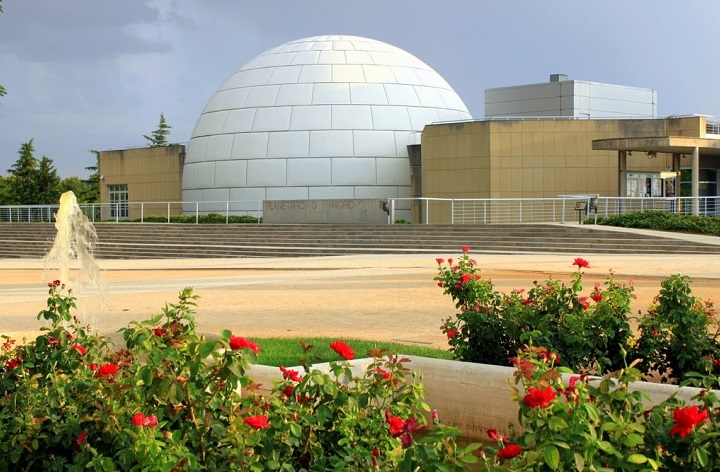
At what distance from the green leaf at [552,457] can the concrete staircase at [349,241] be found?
920 inches

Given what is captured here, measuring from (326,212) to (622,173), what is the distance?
1222cm

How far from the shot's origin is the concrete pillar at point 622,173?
37062 millimetres

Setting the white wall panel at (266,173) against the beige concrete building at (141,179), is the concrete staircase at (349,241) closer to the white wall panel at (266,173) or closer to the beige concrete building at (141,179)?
the white wall panel at (266,173)

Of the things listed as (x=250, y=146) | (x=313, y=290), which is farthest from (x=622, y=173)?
(x=313, y=290)

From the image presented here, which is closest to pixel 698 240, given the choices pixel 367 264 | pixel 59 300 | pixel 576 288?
pixel 367 264

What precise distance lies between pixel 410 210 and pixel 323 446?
3821cm

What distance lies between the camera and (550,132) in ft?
126

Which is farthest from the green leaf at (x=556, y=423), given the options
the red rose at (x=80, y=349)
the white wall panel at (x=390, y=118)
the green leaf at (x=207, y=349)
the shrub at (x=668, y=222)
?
the white wall panel at (x=390, y=118)

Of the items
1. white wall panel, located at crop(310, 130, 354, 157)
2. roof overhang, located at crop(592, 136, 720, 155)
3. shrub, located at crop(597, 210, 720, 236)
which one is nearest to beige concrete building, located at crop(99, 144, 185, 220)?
white wall panel, located at crop(310, 130, 354, 157)

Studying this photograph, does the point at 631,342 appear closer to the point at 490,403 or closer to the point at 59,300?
the point at 490,403

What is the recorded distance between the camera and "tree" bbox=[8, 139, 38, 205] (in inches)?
3027

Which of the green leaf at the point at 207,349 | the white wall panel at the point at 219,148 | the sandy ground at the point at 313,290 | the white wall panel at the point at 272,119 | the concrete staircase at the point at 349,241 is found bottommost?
the sandy ground at the point at 313,290

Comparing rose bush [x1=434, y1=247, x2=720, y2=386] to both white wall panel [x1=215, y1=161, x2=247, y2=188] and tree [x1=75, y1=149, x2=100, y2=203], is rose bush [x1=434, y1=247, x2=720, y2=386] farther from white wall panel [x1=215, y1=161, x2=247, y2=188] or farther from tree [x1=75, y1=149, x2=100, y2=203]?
tree [x1=75, y1=149, x2=100, y2=203]

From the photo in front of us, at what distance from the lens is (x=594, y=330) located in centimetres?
742
